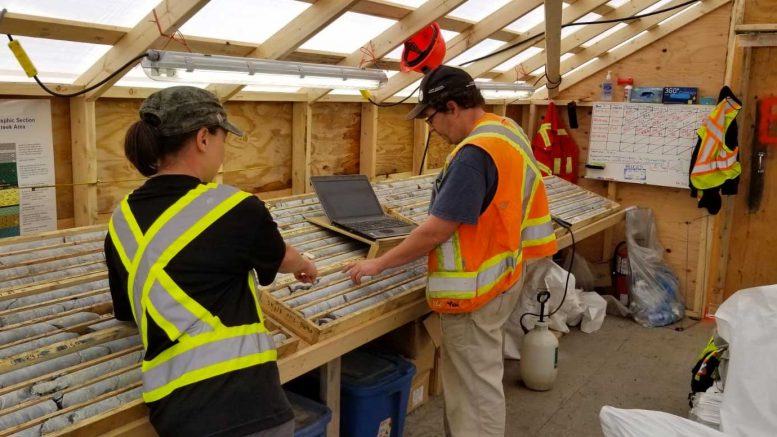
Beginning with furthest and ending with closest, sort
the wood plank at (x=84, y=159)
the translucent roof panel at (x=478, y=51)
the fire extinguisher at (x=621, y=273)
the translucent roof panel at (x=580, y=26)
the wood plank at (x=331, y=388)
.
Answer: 1. the fire extinguisher at (x=621, y=273)
2. the translucent roof panel at (x=580, y=26)
3. the translucent roof panel at (x=478, y=51)
4. the wood plank at (x=84, y=159)
5. the wood plank at (x=331, y=388)

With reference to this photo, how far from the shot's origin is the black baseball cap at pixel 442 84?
7.17 ft

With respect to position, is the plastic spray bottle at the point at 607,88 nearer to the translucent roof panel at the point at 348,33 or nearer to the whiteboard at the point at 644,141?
the whiteboard at the point at 644,141

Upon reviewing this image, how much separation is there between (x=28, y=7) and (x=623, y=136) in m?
4.23

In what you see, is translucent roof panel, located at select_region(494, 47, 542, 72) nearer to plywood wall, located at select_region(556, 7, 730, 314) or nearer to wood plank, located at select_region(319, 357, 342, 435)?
plywood wall, located at select_region(556, 7, 730, 314)

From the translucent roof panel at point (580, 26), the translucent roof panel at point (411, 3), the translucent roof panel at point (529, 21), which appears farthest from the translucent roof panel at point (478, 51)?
the translucent roof panel at point (411, 3)

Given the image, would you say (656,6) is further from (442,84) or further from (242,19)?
(242,19)

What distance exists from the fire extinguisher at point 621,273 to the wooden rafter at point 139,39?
3.85 metres

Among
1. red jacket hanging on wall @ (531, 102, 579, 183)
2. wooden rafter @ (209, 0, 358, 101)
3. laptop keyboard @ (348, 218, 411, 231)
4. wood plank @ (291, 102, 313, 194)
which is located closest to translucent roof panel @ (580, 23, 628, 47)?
red jacket hanging on wall @ (531, 102, 579, 183)

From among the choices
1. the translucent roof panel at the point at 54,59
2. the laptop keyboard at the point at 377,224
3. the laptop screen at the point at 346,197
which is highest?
the translucent roof panel at the point at 54,59

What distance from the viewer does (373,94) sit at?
400 centimetres

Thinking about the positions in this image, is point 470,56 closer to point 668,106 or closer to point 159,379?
point 668,106

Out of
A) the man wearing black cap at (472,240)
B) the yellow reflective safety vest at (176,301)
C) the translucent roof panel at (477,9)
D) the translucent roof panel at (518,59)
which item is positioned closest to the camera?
the yellow reflective safety vest at (176,301)

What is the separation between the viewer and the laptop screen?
9.84ft

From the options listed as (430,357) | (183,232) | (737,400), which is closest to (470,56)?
(430,357)
